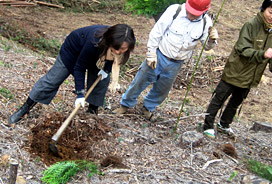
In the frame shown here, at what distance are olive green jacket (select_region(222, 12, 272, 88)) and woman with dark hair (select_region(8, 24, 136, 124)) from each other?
153 centimetres

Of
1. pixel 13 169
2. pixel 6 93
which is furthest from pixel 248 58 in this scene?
pixel 6 93

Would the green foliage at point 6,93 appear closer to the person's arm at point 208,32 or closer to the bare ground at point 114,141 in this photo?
the bare ground at point 114,141

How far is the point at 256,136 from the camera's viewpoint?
5.08 m

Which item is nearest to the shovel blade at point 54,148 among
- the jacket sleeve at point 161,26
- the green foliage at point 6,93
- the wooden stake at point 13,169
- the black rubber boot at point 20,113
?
the black rubber boot at point 20,113

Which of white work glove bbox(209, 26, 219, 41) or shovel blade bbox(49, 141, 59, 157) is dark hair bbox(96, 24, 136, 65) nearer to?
shovel blade bbox(49, 141, 59, 157)

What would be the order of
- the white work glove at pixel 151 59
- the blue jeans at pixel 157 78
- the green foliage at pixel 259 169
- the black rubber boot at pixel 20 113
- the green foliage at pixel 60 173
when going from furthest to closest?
the blue jeans at pixel 157 78 < the white work glove at pixel 151 59 < the black rubber boot at pixel 20 113 < the green foliage at pixel 259 169 < the green foliage at pixel 60 173

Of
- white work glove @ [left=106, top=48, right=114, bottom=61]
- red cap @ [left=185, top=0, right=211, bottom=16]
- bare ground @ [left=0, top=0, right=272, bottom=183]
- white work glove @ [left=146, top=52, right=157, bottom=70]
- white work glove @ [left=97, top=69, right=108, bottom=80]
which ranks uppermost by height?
red cap @ [left=185, top=0, right=211, bottom=16]

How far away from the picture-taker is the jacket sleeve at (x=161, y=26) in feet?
12.6

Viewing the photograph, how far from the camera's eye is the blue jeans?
4078 mm

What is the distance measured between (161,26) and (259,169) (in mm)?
2084

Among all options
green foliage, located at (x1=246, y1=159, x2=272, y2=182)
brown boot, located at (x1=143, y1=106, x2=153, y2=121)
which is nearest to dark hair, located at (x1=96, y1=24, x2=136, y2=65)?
brown boot, located at (x1=143, y1=106, x2=153, y2=121)

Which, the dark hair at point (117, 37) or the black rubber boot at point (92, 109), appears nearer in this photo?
the dark hair at point (117, 37)

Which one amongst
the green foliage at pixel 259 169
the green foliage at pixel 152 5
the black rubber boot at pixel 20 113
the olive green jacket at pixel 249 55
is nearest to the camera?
the green foliage at pixel 259 169

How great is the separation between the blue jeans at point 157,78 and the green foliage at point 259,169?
→ 1412mm
